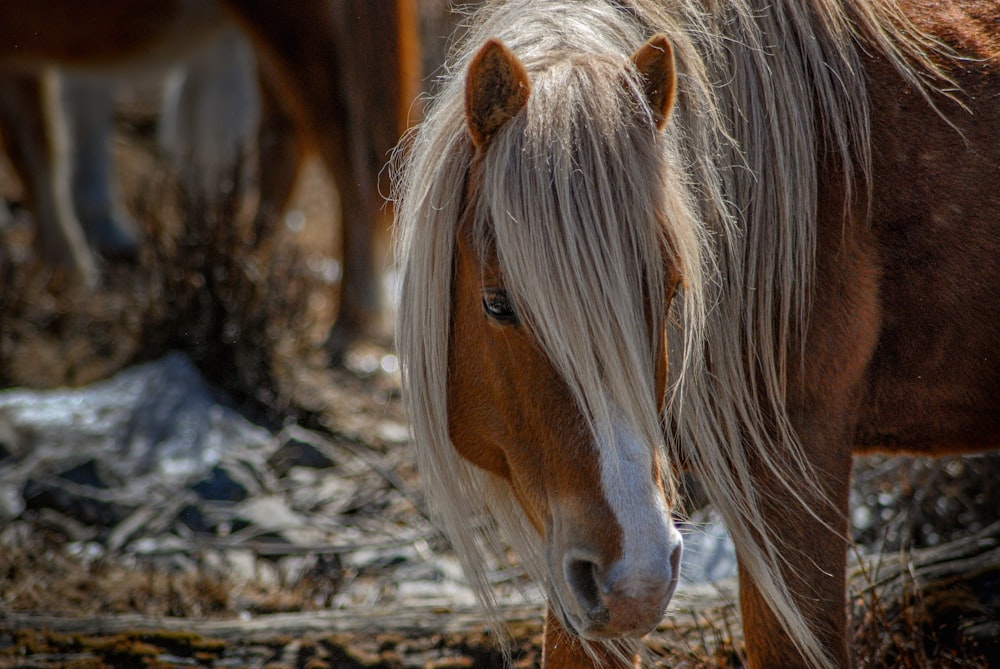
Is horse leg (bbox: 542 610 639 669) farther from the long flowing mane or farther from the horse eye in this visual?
the horse eye

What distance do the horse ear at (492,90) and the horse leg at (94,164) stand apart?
4826 millimetres

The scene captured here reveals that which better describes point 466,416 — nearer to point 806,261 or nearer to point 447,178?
point 447,178

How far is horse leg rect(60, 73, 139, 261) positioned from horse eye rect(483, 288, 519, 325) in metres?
4.87

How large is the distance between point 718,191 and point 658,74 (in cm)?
21

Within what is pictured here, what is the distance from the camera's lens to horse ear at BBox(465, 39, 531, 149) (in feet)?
4.50

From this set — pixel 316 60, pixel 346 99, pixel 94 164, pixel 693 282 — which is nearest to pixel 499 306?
pixel 693 282

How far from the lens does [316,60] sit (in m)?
4.30

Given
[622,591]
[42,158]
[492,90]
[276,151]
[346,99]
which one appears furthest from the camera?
[42,158]

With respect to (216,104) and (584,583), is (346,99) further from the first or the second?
(584,583)

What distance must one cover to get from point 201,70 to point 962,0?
5.15 metres

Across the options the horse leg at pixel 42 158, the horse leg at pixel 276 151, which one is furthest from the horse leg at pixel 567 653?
the horse leg at pixel 42 158

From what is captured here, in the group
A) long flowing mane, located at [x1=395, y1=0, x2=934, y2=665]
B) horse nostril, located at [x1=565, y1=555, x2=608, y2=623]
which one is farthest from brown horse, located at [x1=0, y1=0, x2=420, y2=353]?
horse nostril, located at [x1=565, y1=555, x2=608, y2=623]

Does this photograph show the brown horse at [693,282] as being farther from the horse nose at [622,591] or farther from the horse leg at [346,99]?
the horse leg at [346,99]

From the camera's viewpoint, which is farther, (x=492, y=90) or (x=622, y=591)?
(x=492, y=90)
